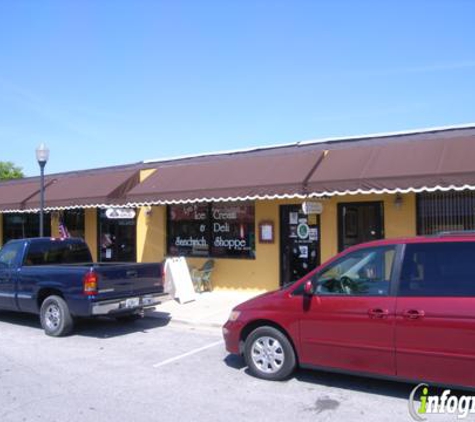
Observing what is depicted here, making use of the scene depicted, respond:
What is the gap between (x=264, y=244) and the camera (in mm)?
12828

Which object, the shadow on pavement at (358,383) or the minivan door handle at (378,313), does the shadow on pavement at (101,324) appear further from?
the minivan door handle at (378,313)

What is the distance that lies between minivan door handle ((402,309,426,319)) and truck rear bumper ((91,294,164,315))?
16.8 ft

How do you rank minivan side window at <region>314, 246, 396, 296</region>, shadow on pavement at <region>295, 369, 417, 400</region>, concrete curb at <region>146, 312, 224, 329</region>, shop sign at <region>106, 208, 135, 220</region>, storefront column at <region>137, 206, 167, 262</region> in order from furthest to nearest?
storefront column at <region>137, 206, 167, 262</region> < shop sign at <region>106, 208, 135, 220</region> < concrete curb at <region>146, 312, 224, 329</region> < shadow on pavement at <region>295, 369, 417, 400</region> < minivan side window at <region>314, 246, 396, 296</region>

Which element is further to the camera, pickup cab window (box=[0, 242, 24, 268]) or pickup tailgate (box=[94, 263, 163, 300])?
pickup cab window (box=[0, 242, 24, 268])

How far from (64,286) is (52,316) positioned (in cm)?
66

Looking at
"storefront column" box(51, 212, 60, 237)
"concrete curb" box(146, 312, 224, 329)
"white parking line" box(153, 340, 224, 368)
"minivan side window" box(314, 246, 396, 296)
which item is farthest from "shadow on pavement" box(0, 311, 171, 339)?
"storefront column" box(51, 212, 60, 237)

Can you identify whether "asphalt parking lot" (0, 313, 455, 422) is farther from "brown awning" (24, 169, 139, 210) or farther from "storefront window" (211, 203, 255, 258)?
"brown awning" (24, 169, 139, 210)

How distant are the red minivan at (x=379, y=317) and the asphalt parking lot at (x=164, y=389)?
355 millimetres

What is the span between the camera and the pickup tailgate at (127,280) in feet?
28.2

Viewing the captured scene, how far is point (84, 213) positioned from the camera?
17.1 meters

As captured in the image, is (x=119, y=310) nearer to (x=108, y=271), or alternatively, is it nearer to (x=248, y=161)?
(x=108, y=271)

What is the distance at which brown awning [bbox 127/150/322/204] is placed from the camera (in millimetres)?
10969

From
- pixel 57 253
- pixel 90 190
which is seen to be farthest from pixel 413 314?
pixel 90 190

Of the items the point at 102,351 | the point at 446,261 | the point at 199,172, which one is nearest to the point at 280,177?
the point at 199,172
